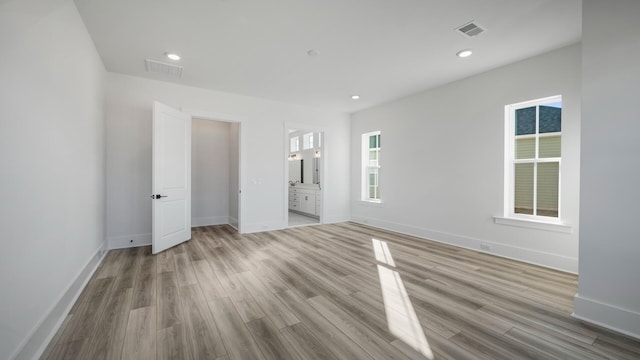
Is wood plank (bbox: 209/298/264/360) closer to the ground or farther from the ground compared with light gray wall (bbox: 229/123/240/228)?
closer to the ground

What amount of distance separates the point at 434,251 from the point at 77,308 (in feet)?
14.2

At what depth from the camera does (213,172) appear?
20.8ft

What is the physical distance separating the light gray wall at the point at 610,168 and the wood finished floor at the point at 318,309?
0.26m

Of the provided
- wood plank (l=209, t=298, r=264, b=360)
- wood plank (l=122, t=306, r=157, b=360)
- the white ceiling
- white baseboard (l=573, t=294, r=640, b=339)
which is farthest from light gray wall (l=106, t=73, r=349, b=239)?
white baseboard (l=573, t=294, r=640, b=339)

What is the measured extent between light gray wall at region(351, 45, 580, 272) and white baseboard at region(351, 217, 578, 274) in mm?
11

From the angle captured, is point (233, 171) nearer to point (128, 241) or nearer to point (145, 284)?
point (128, 241)

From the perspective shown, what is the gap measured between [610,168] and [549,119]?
5.99 ft

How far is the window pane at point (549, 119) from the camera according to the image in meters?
3.35

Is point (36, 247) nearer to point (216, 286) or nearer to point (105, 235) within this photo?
point (216, 286)

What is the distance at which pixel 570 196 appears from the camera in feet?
10.2

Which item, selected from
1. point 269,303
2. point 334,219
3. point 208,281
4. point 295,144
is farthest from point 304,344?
point 295,144

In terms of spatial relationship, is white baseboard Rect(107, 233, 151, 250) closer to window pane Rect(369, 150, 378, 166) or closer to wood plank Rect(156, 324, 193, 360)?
wood plank Rect(156, 324, 193, 360)

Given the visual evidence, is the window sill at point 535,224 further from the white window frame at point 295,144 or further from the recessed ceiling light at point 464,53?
the white window frame at point 295,144

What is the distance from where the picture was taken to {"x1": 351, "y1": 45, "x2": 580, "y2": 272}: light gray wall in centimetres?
312
